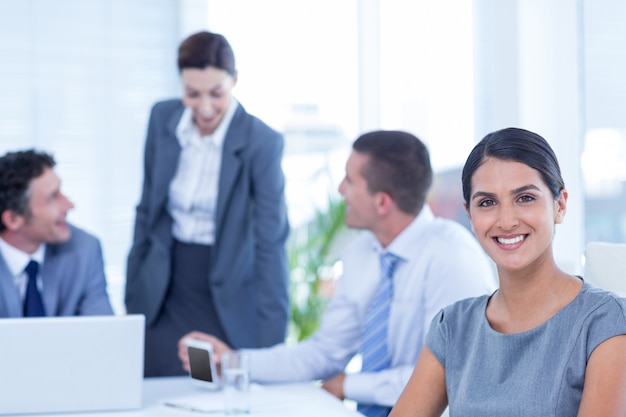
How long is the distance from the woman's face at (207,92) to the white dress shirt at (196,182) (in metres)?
0.06

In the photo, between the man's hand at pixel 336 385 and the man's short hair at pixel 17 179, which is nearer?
the man's hand at pixel 336 385

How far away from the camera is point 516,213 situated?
5.31 feet

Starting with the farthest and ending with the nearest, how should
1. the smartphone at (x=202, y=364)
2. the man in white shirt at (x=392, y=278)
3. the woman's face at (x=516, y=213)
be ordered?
the man in white shirt at (x=392, y=278) → the smartphone at (x=202, y=364) → the woman's face at (x=516, y=213)

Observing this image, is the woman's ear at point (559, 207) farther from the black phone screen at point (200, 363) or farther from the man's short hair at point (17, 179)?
the man's short hair at point (17, 179)

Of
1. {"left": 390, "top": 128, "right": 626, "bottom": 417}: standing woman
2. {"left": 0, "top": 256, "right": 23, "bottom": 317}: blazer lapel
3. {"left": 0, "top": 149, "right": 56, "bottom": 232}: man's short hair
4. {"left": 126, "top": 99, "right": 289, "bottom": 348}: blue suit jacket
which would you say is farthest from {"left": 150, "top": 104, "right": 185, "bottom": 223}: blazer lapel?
{"left": 390, "top": 128, "right": 626, "bottom": 417}: standing woman

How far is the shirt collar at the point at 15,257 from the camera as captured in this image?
2.77m

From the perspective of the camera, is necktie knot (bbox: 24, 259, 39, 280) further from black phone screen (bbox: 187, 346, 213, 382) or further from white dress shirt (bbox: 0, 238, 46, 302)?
black phone screen (bbox: 187, 346, 213, 382)

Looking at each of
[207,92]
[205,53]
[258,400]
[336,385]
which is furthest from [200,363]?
[205,53]

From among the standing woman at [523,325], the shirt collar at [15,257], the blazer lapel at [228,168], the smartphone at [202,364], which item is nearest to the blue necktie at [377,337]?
the smartphone at [202,364]

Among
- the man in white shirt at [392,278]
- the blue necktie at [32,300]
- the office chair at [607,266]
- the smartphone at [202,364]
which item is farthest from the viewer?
the blue necktie at [32,300]

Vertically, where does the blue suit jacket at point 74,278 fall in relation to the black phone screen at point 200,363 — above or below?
above

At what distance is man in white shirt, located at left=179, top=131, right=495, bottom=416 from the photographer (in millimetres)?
2352

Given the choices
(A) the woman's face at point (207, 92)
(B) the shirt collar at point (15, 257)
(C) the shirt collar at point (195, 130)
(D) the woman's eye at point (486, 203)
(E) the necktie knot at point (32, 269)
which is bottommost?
(E) the necktie knot at point (32, 269)

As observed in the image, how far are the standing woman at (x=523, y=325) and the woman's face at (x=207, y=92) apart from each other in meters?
1.46
